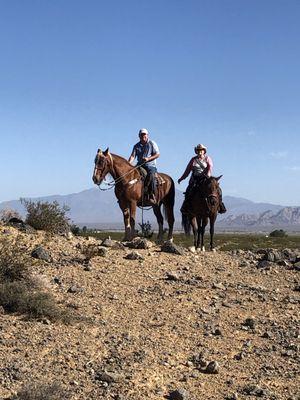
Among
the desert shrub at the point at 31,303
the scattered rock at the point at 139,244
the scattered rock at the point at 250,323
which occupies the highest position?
the scattered rock at the point at 139,244

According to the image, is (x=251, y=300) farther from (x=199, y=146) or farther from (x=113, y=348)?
(x=199, y=146)

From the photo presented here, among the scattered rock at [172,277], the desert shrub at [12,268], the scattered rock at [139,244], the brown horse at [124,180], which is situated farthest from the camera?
the brown horse at [124,180]

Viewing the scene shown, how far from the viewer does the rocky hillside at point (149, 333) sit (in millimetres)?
7152

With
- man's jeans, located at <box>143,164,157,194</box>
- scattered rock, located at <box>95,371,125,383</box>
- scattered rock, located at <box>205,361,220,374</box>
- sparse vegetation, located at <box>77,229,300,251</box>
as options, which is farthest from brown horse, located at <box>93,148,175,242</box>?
scattered rock, located at <box>95,371,125,383</box>

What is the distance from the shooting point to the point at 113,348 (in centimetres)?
815

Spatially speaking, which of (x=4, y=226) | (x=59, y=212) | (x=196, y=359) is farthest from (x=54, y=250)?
(x=196, y=359)

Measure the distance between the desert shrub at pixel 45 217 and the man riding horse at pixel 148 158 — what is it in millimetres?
2906

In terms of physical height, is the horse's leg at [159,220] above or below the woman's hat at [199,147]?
below

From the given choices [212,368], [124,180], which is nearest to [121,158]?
[124,180]

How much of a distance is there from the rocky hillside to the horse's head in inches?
108

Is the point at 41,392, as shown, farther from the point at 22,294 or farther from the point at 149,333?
the point at 22,294

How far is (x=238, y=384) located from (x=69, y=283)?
4.59 m

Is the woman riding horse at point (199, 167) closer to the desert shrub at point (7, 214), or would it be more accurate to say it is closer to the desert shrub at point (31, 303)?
the desert shrub at point (7, 214)

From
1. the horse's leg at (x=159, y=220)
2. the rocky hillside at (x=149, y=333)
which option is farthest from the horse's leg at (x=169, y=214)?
the rocky hillside at (x=149, y=333)
